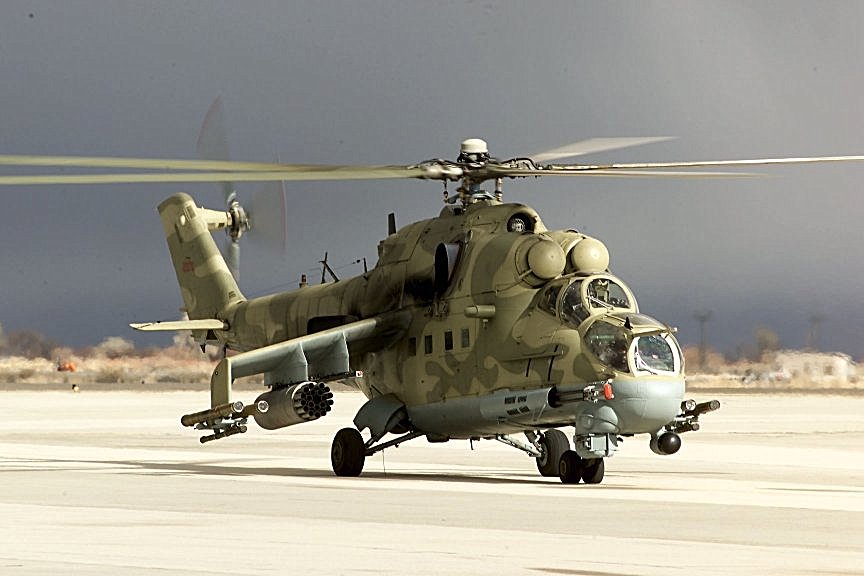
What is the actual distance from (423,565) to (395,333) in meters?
12.9

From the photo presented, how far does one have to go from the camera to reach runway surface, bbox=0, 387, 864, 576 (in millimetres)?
12703

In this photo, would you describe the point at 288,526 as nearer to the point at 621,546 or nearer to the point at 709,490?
the point at 621,546

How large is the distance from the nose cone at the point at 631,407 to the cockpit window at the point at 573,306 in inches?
44.3

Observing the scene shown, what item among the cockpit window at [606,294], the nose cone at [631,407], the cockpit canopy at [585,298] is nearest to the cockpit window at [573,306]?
the cockpit canopy at [585,298]

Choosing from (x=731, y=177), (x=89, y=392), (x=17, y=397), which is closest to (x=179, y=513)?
(x=731, y=177)

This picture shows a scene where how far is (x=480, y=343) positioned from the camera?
77.4 ft

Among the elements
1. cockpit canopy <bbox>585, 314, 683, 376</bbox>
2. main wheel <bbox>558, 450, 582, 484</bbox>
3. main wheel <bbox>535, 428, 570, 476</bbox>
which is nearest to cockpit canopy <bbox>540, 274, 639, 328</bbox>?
cockpit canopy <bbox>585, 314, 683, 376</bbox>

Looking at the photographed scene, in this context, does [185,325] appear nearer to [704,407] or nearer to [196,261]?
[196,261]

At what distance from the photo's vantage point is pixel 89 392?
73.9 m

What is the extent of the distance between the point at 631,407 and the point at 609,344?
2.97ft

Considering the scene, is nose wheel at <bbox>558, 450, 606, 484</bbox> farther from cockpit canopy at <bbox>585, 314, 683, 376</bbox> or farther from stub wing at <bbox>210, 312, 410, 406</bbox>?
stub wing at <bbox>210, 312, 410, 406</bbox>

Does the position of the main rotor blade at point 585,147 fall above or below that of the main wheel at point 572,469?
A: above

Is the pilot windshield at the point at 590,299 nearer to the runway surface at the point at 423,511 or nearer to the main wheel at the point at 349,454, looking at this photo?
the runway surface at the point at 423,511

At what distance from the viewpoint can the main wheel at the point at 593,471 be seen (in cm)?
2245
